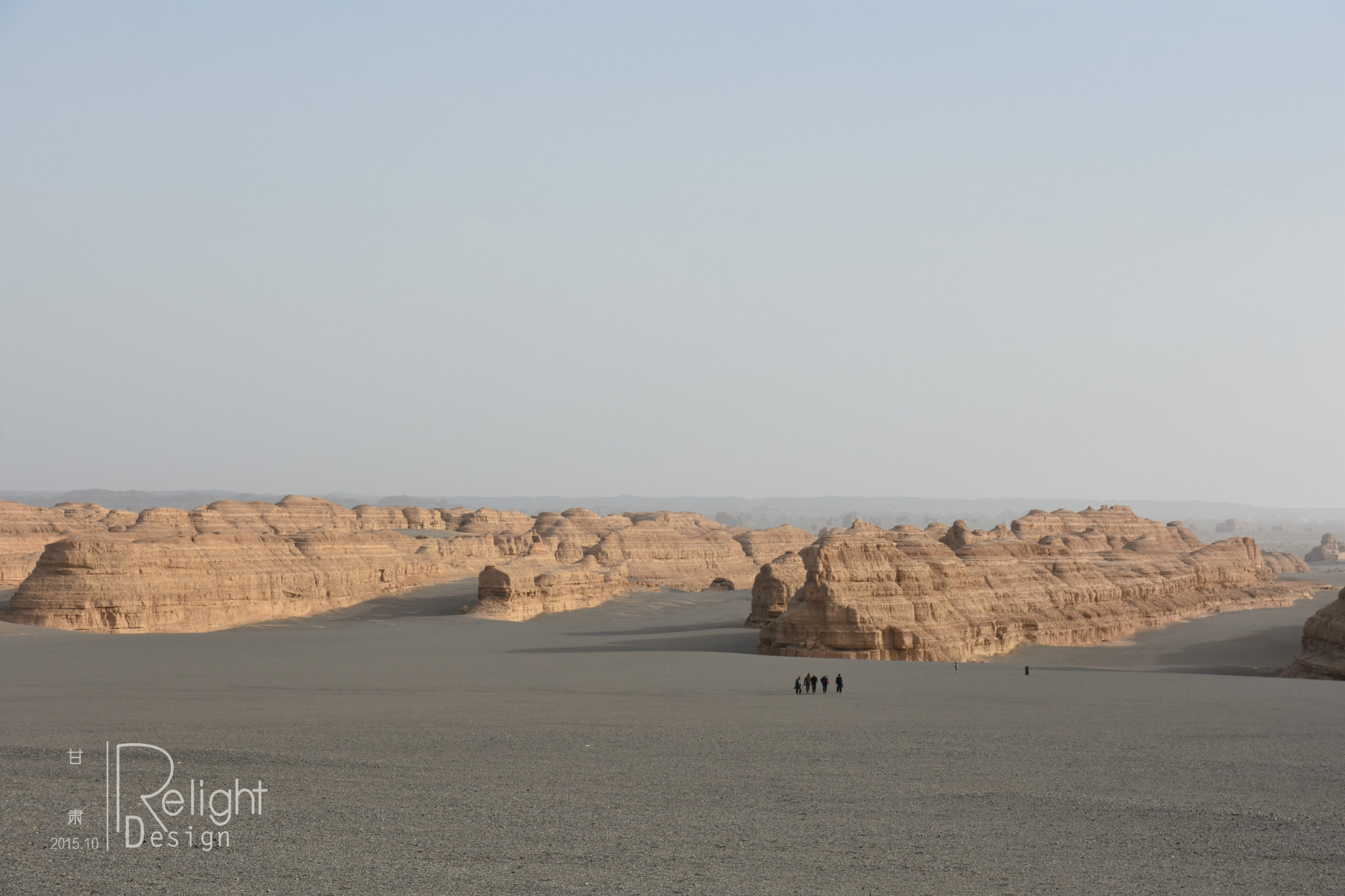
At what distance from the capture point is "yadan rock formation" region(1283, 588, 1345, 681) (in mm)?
23250

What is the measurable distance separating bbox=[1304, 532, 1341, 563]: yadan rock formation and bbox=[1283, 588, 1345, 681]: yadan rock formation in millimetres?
121212

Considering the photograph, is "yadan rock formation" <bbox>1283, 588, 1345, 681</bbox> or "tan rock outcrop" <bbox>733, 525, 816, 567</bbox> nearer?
"yadan rock formation" <bbox>1283, 588, 1345, 681</bbox>

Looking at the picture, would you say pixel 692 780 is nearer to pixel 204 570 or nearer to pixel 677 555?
pixel 204 570

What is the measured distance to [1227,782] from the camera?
1078 centimetres

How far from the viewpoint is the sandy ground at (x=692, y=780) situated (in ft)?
26.2

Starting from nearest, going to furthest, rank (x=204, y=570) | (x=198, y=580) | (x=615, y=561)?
(x=198, y=580) < (x=204, y=570) < (x=615, y=561)

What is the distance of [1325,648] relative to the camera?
78.4 ft

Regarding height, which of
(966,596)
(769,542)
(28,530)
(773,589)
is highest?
(28,530)

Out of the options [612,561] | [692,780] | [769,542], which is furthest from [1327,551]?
[692,780]

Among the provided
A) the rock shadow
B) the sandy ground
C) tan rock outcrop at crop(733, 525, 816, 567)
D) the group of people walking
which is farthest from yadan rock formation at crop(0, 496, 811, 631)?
the group of people walking

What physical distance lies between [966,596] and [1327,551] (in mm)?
127810

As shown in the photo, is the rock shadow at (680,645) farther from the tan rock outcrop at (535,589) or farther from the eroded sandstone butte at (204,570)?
the eroded sandstone butte at (204,570)

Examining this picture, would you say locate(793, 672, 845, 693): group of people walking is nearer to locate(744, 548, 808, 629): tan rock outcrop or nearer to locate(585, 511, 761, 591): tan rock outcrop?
locate(744, 548, 808, 629): tan rock outcrop

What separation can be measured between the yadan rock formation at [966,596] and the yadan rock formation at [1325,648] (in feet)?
28.0
